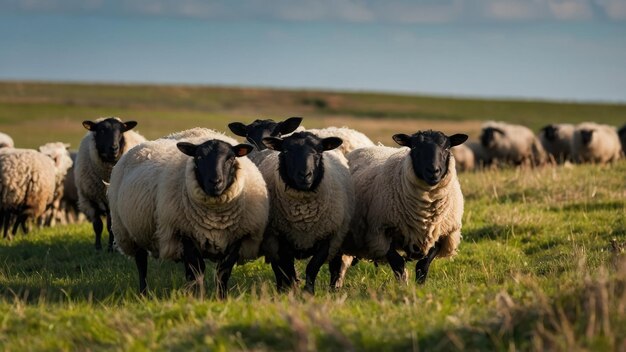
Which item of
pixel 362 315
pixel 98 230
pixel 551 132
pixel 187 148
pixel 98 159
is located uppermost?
pixel 187 148

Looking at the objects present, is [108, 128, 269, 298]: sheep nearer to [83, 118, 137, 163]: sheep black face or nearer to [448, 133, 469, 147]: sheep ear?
[448, 133, 469, 147]: sheep ear

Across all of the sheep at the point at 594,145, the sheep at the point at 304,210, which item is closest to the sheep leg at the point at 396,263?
the sheep at the point at 304,210

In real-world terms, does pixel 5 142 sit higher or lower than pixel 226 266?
lower

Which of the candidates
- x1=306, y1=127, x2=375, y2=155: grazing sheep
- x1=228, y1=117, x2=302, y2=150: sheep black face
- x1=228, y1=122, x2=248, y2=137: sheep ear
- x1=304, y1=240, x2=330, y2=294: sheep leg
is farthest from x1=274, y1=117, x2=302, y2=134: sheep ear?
x1=304, y1=240, x2=330, y2=294: sheep leg

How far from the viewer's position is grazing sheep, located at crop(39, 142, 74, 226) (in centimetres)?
2077

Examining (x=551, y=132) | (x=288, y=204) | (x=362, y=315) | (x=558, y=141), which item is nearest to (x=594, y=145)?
(x=558, y=141)

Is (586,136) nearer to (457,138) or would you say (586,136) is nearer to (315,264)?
(457,138)

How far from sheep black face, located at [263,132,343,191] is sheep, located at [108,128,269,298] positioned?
361mm

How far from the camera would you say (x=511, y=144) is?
3158 cm

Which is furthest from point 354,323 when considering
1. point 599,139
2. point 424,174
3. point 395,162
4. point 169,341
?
point 599,139

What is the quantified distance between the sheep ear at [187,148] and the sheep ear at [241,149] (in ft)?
1.51

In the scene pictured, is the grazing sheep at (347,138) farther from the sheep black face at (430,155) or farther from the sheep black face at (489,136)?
the sheep black face at (489,136)

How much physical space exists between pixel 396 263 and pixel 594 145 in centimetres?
2099

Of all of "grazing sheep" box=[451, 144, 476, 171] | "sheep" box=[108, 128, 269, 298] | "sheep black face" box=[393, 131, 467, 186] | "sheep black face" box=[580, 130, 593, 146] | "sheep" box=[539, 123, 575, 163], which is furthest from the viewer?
"sheep" box=[539, 123, 575, 163]
